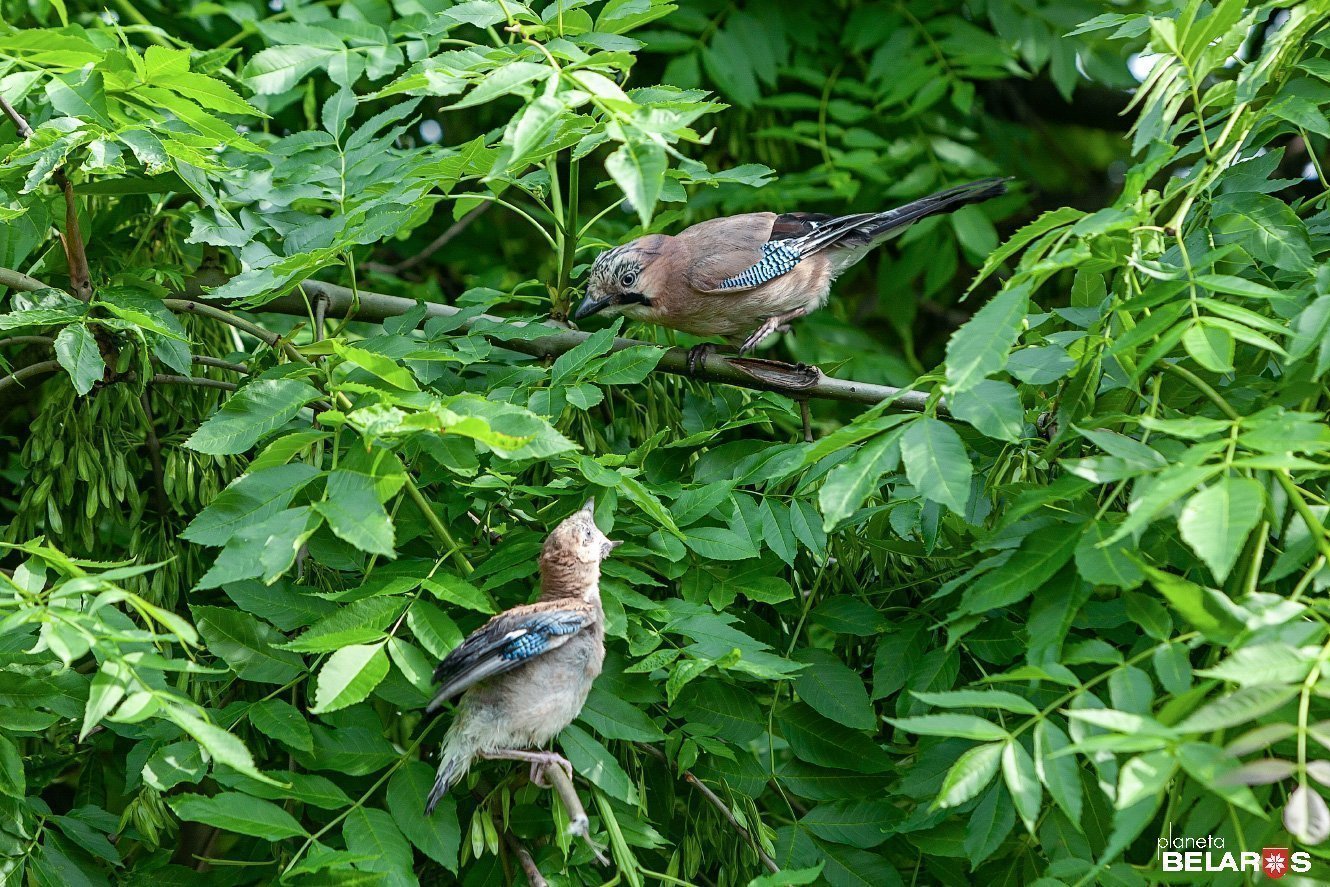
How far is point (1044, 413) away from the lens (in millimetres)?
3045

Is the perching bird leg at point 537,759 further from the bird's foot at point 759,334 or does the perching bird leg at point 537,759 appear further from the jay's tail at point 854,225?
the jay's tail at point 854,225

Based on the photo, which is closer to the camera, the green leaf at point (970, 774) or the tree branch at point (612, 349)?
the green leaf at point (970, 774)

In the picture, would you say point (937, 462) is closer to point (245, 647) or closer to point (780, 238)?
point (245, 647)

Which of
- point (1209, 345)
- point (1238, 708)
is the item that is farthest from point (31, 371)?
point (1238, 708)

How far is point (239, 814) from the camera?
8.18ft

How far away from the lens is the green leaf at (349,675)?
7.79 ft

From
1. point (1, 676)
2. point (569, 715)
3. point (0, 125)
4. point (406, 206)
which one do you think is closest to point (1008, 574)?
point (569, 715)

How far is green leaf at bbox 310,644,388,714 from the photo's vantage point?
2.37 meters

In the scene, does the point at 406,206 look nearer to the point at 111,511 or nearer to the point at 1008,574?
the point at 111,511

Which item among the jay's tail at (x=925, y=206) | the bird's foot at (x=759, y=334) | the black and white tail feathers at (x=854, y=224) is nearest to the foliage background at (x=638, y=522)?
the bird's foot at (x=759, y=334)

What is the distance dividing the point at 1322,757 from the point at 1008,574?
25.9 inches

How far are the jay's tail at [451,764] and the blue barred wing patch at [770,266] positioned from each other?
2.14m

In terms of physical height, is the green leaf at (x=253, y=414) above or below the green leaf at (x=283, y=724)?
above

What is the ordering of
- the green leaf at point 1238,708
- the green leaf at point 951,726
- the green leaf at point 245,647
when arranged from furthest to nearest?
the green leaf at point 245,647 < the green leaf at point 951,726 < the green leaf at point 1238,708
